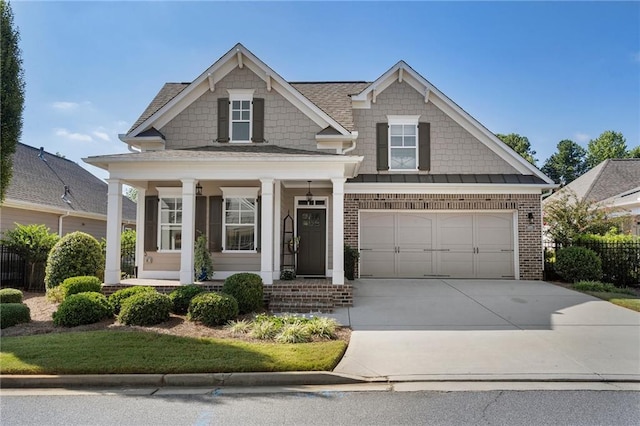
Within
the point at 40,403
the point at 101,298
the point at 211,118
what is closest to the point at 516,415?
the point at 40,403

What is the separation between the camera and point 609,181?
2092cm

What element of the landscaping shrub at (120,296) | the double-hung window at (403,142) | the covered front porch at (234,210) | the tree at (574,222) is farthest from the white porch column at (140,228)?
the tree at (574,222)

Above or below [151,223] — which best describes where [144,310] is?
below

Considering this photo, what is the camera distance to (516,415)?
4.22 m

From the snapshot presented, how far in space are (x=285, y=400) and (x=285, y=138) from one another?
8.54 meters

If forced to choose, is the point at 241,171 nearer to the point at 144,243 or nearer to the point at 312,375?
the point at 144,243

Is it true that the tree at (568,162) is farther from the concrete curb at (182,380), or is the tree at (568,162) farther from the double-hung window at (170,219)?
the concrete curb at (182,380)

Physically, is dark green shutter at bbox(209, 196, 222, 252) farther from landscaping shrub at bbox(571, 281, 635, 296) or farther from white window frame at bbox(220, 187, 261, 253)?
landscaping shrub at bbox(571, 281, 635, 296)

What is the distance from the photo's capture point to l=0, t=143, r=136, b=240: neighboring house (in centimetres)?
1481

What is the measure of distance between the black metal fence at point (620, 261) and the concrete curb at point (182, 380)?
462 inches

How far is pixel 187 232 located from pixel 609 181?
21.9m

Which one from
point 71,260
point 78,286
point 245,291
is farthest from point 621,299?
point 71,260

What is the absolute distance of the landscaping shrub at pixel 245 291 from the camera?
28.3 ft

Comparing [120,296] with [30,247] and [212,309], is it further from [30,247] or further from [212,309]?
[30,247]
